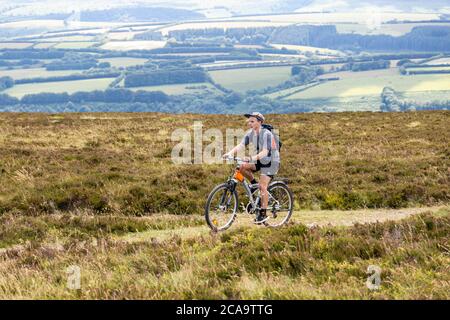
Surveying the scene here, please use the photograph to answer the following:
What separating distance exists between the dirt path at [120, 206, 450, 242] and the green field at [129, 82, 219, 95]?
161858 millimetres

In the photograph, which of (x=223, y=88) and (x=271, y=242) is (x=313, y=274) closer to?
(x=271, y=242)

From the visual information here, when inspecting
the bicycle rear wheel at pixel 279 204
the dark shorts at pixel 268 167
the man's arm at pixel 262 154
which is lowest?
the bicycle rear wheel at pixel 279 204

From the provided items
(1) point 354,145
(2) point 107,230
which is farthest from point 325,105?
(2) point 107,230

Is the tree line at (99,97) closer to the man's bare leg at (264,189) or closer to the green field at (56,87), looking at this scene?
the green field at (56,87)

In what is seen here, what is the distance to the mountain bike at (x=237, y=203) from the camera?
12.7 meters

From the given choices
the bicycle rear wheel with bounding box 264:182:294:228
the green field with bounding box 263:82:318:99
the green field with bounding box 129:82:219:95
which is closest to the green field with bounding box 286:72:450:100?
the green field with bounding box 263:82:318:99

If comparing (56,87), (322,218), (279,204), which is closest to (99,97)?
(56,87)

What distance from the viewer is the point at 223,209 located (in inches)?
503

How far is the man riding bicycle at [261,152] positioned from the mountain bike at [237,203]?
Result: 0.48 ft

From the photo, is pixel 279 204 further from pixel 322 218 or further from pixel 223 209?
pixel 322 218

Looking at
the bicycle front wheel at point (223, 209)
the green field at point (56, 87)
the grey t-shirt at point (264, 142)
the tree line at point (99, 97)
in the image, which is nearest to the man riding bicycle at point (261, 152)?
the grey t-shirt at point (264, 142)

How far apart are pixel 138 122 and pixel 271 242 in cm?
3058

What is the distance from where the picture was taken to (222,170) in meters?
20.7

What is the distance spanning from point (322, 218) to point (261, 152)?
3270 mm
